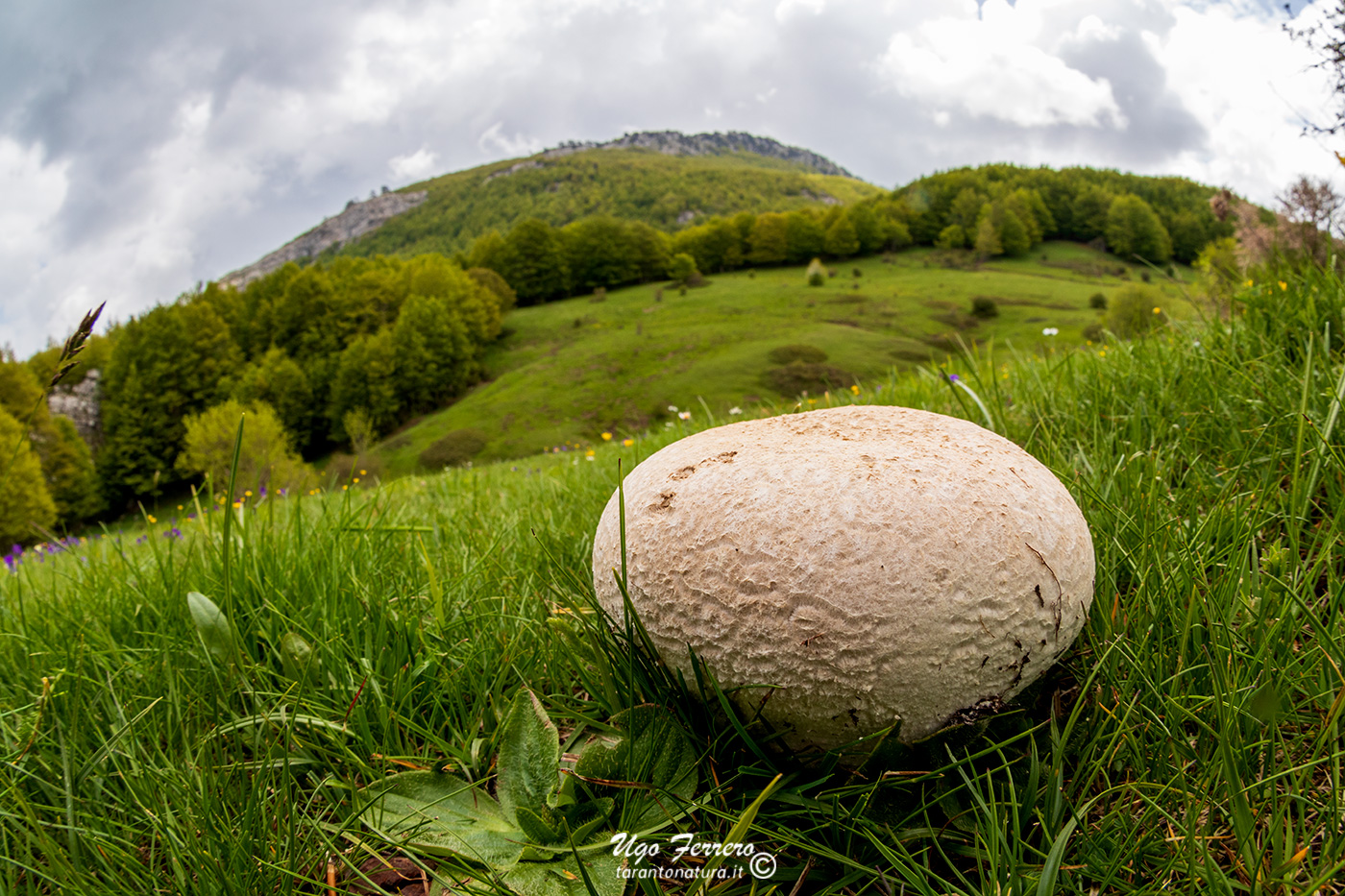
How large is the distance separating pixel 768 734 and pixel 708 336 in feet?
222

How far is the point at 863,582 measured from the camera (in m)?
1.40

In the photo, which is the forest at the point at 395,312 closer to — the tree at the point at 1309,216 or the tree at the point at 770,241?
the tree at the point at 770,241

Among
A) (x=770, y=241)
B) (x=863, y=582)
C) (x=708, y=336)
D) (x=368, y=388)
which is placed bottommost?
(x=708, y=336)

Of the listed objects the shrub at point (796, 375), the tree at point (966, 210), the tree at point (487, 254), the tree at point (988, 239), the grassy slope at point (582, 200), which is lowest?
the shrub at point (796, 375)

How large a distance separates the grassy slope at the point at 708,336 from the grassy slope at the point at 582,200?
80686mm

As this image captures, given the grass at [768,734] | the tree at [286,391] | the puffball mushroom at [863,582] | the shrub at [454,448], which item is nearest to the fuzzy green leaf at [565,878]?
the grass at [768,734]

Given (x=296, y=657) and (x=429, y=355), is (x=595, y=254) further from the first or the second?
(x=296, y=657)

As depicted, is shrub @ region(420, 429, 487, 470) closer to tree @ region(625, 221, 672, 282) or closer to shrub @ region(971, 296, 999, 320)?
tree @ region(625, 221, 672, 282)

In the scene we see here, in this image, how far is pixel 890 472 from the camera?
157 centimetres

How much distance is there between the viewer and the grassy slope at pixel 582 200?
6393 inches

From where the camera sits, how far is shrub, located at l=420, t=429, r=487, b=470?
51562 millimetres

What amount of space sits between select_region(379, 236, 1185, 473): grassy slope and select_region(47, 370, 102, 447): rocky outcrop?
2827 centimetres

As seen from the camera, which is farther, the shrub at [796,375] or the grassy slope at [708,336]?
the grassy slope at [708,336]
